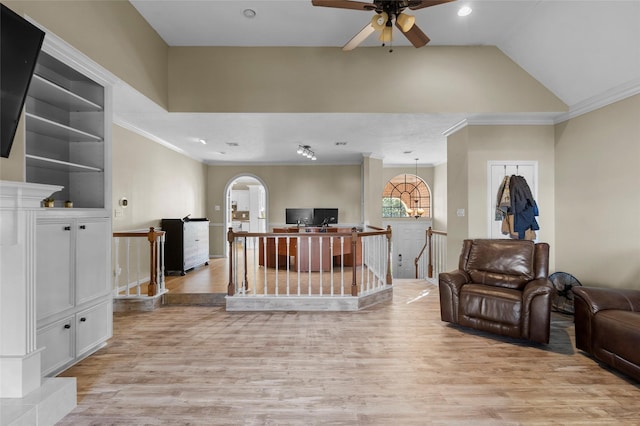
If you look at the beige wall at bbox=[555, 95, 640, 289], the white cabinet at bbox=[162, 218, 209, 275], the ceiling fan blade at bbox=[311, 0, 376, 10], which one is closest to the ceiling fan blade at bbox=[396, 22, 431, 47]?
the ceiling fan blade at bbox=[311, 0, 376, 10]

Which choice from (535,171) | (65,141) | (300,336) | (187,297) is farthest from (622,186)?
(65,141)

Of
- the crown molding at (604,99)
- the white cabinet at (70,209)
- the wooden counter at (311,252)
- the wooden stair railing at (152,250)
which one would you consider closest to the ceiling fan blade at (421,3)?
the crown molding at (604,99)

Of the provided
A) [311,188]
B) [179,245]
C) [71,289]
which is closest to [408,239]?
[311,188]

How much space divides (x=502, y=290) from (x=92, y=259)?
419 cm

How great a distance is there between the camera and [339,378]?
8.14 feet

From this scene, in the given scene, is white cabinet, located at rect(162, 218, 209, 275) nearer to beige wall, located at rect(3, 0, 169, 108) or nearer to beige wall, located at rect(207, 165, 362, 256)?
beige wall, located at rect(3, 0, 169, 108)

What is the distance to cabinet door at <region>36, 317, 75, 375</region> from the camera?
7.85ft

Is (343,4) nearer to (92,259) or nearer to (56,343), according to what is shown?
(92,259)

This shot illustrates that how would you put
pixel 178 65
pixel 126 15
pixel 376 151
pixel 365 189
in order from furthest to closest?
1. pixel 365 189
2. pixel 376 151
3. pixel 178 65
4. pixel 126 15

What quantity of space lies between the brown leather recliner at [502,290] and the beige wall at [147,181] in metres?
4.80

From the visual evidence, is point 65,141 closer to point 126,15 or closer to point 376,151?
point 126,15

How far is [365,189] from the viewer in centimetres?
754

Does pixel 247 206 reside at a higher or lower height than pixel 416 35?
lower

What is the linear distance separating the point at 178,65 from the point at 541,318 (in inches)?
208
